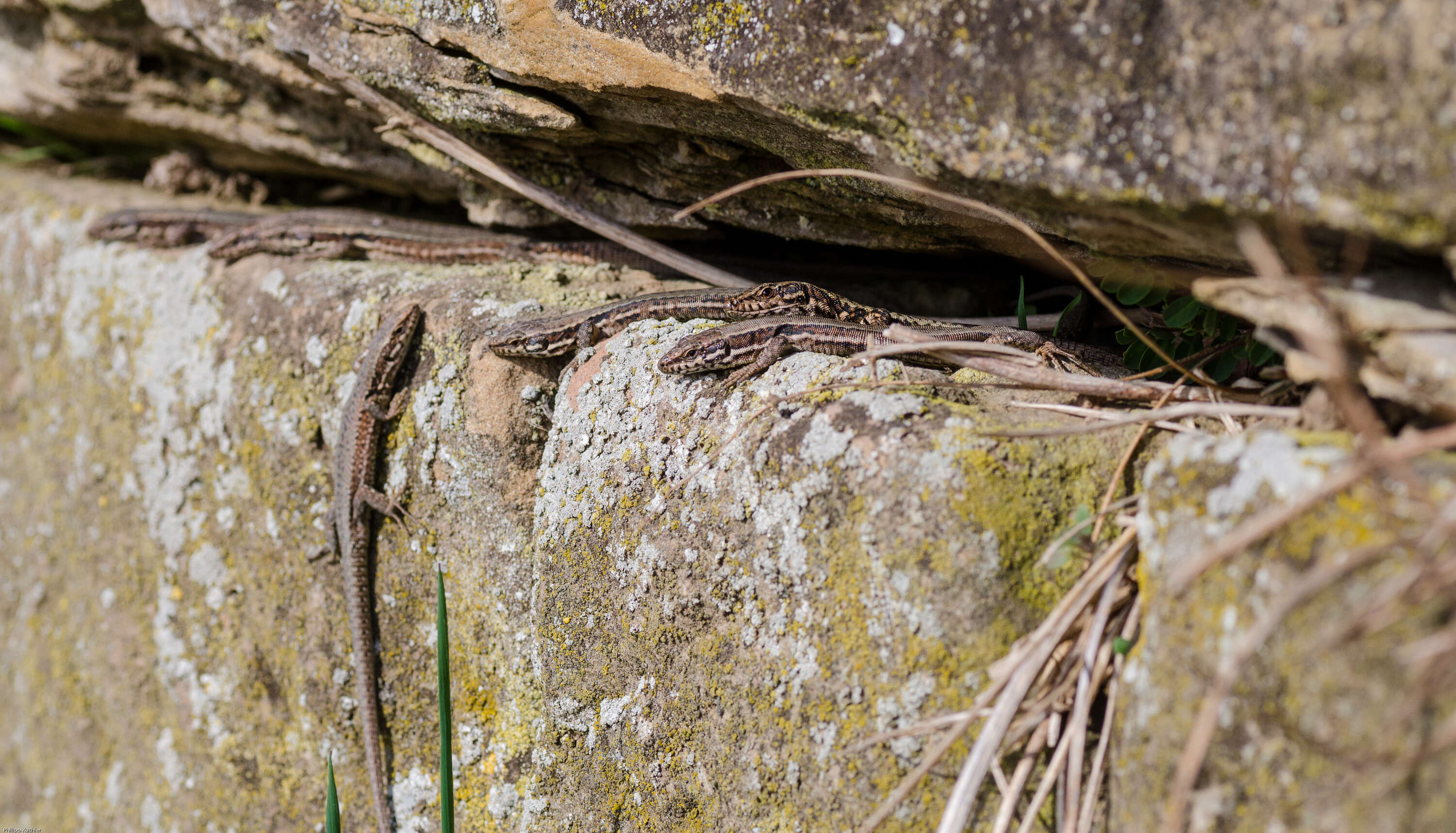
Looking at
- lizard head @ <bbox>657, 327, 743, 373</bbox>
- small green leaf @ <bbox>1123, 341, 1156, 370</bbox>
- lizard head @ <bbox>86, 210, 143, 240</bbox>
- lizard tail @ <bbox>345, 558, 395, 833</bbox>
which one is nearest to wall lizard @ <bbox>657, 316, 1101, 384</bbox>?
lizard head @ <bbox>657, 327, 743, 373</bbox>

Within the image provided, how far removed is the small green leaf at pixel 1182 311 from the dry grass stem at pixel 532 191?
1721 millimetres

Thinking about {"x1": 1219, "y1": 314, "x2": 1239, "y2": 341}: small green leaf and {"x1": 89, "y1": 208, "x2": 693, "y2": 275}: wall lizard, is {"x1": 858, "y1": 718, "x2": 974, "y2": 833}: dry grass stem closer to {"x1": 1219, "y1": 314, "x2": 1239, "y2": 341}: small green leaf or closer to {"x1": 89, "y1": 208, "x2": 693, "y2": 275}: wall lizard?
{"x1": 1219, "y1": 314, "x2": 1239, "y2": 341}: small green leaf

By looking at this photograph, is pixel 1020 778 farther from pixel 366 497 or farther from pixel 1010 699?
pixel 366 497

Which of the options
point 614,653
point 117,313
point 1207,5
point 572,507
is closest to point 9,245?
point 117,313

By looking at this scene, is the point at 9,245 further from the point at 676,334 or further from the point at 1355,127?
the point at 1355,127

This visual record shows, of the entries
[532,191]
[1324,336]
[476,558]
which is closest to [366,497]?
[476,558]

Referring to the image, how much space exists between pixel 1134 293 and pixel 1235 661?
1.32 m

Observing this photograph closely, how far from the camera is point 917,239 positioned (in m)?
3.34

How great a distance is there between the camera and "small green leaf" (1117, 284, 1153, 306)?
267cm

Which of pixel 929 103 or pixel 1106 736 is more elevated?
pixel 929 103

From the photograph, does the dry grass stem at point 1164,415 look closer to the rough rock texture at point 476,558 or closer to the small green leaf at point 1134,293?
the rough rock texture at point 476,558

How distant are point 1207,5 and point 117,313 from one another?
5.17 metres

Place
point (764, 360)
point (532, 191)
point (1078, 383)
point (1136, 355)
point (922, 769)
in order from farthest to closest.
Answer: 1. point (532, 191)
2. point (764, 360)
3. point (1136, 355)
4. point (1078, 383)
5. point (922, 769)

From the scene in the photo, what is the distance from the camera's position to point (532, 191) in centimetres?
393
